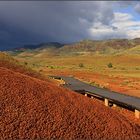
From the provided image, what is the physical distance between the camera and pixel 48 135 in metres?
13.2

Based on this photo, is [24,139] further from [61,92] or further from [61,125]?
[61,92]

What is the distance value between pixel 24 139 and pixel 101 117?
432cm

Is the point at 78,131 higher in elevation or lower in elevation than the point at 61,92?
lower

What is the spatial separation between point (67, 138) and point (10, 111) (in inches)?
98.2

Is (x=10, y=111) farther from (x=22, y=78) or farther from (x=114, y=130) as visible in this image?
(x=114, y=130)

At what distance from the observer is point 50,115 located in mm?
14117

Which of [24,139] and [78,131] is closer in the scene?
[24,139]

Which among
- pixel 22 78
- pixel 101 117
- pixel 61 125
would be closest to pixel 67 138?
pixel 61 125

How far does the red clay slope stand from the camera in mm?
13133

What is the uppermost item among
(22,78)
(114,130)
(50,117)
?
(22,78)

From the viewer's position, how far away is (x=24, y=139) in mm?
12688

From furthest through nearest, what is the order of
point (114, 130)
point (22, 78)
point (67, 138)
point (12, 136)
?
point (22, 78) → point (114, 130) → point (67, 138) → point (12, 136)

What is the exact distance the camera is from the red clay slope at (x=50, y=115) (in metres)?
13.1

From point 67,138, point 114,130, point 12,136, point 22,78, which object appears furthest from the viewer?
point 22,78
